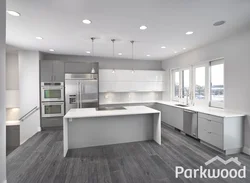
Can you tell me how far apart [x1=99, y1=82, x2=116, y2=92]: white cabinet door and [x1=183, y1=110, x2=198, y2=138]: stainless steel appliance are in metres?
2.82

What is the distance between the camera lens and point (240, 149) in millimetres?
2986

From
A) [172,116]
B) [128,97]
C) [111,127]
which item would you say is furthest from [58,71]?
[172,116]

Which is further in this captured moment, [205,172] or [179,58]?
[179,58]

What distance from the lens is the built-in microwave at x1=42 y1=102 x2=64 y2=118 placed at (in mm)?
4535

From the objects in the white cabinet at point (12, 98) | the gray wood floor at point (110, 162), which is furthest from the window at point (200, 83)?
the white cabinet at point (12, 98)

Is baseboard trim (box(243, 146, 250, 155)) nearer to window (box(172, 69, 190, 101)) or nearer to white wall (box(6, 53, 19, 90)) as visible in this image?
window (box(172, 69, 190, 101))

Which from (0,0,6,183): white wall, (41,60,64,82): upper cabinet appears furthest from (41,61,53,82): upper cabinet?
(0,0,6,183): white wall

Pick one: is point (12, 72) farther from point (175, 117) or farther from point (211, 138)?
point (211, 138)

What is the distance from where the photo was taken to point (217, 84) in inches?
146

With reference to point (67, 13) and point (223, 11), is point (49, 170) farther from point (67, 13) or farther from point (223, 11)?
point (223, 11)

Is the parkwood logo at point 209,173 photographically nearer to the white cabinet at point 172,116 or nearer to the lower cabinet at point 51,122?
the white cabinet at point 172,116

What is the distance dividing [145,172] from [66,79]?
3837 millimetres

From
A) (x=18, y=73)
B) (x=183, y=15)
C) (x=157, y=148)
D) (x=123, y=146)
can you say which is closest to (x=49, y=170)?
(x=123, y=146)

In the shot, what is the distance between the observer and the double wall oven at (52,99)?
4523mm
